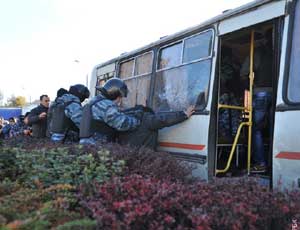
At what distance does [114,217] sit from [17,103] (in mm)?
74693

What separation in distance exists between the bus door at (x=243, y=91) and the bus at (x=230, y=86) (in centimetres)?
1

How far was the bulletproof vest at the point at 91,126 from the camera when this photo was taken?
6371mm

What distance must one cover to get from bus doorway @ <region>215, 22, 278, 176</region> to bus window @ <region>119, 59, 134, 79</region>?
228 cm

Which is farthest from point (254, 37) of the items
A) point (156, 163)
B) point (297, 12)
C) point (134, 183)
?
point (134, 183)

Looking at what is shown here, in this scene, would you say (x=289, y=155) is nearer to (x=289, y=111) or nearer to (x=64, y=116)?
(x=289, y=111)

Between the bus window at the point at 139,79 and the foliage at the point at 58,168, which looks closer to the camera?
the foliage at the point at 58,168

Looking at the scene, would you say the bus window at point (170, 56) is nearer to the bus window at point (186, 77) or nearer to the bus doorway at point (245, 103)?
the bus window at point (186, 77)

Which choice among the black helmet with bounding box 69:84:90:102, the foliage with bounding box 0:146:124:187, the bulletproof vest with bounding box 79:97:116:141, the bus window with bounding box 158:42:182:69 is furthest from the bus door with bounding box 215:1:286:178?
the black helmet with bounding box 69:84:90:102

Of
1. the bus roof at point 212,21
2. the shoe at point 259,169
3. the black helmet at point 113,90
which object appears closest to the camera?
the bus roof at point 212,21

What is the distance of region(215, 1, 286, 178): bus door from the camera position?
547cm

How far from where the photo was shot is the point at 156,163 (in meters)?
4.31

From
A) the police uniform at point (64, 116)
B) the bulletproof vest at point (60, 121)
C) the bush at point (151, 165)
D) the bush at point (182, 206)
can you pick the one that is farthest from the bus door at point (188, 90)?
the bush at point (182, 206)

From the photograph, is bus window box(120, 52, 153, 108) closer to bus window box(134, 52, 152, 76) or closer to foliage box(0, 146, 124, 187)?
bus window box(134, 52, 152, 76)

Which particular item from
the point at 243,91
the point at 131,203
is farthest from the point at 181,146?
the point at 131,203
